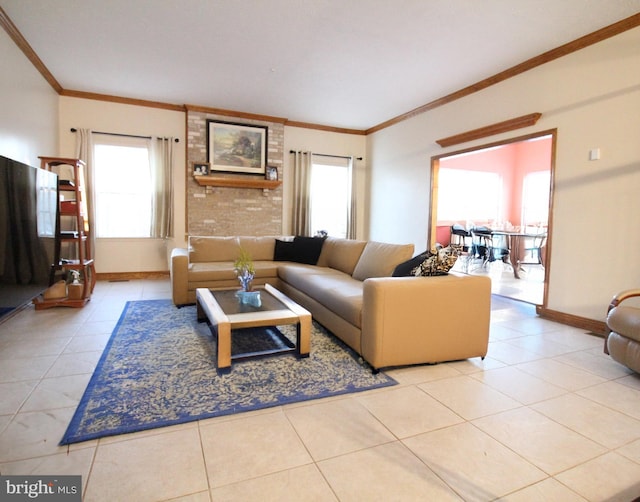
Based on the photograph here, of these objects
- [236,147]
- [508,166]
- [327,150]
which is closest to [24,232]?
[236,147]

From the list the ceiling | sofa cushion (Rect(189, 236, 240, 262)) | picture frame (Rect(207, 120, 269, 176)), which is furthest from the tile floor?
picture frame (Rect(207, 120, 269, 176))

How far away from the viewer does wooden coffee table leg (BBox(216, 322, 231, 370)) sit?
2.31m

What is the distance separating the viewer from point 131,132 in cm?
556

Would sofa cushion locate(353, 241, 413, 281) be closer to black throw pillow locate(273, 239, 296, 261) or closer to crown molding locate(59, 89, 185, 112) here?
black throw pillow locate(273, 239, 296, 261)

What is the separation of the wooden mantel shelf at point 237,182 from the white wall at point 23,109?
6.61 ft

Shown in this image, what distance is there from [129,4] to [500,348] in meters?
4.27

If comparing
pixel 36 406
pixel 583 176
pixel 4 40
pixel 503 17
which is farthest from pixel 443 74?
pixel 36 406

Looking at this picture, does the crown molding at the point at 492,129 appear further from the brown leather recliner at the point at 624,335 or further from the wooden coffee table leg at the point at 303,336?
the wooden coffee table leg at the point at 303,336

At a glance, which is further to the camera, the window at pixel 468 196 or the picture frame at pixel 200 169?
the window at pixel 468 196

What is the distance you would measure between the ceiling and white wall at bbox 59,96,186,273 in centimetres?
30

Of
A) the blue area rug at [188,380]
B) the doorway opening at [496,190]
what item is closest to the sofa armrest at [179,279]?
the blue area rug at [188,380]

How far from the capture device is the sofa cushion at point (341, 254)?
3943mm

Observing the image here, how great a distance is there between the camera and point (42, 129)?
4484mm

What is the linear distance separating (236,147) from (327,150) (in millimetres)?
1786
